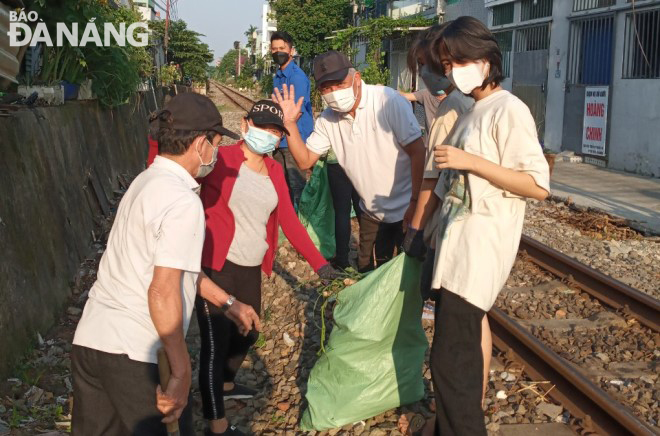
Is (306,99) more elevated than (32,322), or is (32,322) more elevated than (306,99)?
(306,99)

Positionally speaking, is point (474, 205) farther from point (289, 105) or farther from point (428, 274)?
point (289, 105)

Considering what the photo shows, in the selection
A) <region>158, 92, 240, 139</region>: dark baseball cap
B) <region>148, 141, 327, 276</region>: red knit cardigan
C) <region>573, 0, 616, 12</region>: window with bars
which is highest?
<region>573, 0, 616, 12</region>: window with bars

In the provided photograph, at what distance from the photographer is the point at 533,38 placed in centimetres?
2023

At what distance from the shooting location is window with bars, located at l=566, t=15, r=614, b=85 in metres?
16.4

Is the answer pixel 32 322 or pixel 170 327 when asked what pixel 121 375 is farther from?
pixel 32 322

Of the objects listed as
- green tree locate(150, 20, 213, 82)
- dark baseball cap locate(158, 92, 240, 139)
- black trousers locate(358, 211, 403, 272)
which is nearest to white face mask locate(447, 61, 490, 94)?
dark baseball cap locate(158, 92, 240, 139)

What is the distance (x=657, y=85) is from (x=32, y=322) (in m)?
13.0

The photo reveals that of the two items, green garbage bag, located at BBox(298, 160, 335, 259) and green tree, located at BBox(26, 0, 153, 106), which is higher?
green tree, located at BBox(26, 0, 153, 106)

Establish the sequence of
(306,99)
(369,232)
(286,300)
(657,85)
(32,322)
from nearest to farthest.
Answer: (369,232), (32,322), (286,300), (306,99), (657,85)

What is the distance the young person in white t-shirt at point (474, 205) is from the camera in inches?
119

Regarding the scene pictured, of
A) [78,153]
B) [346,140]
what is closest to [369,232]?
[346,140]

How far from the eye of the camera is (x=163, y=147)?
2.80 meters

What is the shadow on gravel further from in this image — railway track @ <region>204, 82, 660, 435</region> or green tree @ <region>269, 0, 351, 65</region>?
green tree @ <region>269, 0, 351, 65</region>

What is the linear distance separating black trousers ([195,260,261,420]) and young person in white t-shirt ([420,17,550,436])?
1201 millimetres
